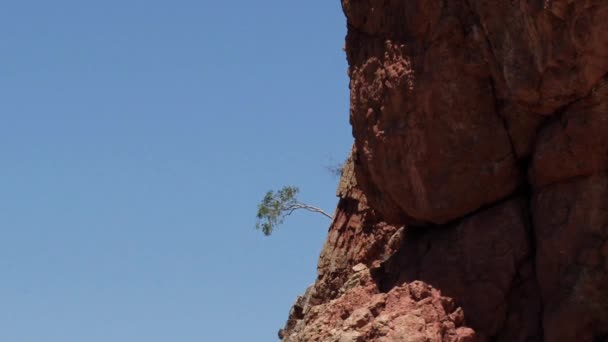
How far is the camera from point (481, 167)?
48.0 ft

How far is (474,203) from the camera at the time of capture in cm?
1475

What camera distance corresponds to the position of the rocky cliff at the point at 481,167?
13.4 m

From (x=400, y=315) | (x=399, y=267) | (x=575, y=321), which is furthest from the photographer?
(x=399, y=267)

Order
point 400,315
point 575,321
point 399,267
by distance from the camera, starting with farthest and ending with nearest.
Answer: point 399,267
point 400,315
point 575,321

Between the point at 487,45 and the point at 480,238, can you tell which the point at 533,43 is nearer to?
the point at 487,45

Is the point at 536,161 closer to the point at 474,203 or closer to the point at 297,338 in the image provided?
the point at 474,203

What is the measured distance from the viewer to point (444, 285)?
47.9 ft

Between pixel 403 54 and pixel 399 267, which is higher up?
pixel 403 54

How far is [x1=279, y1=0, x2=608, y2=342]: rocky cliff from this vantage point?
13406mm

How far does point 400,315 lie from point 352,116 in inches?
102

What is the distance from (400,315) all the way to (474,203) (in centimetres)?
143

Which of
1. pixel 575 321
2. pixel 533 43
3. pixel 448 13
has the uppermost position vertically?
pixel 448 13

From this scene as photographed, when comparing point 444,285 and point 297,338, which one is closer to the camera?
point 444,285

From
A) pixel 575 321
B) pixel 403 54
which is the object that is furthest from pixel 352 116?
pixel 575 321
